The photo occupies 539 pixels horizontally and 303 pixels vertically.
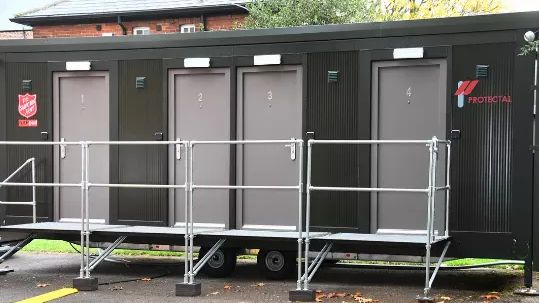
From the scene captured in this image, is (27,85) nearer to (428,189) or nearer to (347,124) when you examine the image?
(347,124)

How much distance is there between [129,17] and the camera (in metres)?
31.5

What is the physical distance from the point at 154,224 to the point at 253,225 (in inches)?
55.9

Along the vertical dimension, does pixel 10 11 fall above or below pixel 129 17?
above

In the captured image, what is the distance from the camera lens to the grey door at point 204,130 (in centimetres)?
1042

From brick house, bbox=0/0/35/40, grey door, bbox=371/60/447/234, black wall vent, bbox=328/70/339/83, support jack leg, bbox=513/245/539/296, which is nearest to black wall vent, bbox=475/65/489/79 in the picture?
grey door, bbox=371/60/447/234

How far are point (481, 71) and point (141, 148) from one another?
4612mm

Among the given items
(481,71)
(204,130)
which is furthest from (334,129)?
(481,71)

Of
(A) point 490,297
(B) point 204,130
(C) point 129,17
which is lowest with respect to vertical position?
(A) point 490,297

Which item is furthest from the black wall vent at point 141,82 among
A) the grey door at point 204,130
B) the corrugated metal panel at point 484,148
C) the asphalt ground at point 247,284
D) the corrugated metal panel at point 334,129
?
the corrugated metal panel at point 484,148

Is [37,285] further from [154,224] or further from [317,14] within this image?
[317,14]

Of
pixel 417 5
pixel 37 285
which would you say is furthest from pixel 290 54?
pixel 417 5

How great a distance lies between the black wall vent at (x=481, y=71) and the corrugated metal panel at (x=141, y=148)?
13.7 ft

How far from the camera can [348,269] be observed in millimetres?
11336

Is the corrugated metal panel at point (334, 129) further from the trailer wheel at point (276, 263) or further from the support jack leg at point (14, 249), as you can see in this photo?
the support jack leg at point (14, 249)
